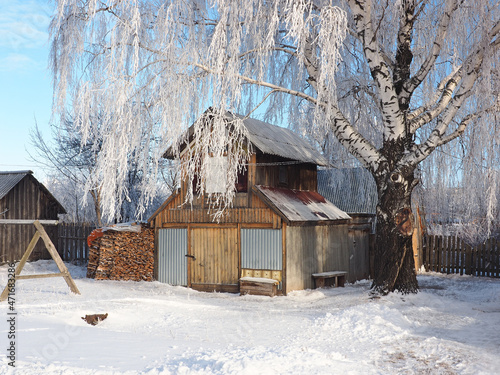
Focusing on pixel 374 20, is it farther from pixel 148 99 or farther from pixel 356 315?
pixel 356 315

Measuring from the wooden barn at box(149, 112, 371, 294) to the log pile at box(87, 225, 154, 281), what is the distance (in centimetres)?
40

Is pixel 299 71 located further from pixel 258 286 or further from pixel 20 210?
pixel 20 210

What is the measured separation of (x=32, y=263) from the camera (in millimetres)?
21984

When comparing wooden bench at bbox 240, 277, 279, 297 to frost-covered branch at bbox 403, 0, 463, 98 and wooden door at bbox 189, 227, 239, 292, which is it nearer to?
wooden door at bbox 189, 227, 239, 292

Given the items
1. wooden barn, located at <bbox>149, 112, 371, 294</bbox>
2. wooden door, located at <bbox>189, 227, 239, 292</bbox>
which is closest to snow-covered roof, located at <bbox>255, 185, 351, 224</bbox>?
wooden barn, located at <bbox>149, 112, 371, 294</bbox>

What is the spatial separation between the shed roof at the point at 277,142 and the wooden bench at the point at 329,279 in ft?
14.2

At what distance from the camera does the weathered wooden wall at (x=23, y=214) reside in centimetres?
2181

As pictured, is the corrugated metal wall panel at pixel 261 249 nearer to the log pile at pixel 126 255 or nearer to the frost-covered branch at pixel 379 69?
the log pile at pixel 126 255

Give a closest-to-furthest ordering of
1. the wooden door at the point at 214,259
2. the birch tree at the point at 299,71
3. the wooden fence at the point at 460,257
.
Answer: the birch tree at the point at 299,71, the wooden door at the point at 214,259, the wooden fence at the point at 460,257

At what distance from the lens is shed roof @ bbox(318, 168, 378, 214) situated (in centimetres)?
2197

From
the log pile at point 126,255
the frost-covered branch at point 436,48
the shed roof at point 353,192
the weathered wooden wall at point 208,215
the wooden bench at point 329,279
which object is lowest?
the wooden bench at point 329,279

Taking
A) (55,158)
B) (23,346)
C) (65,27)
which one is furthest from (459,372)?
(55,158)

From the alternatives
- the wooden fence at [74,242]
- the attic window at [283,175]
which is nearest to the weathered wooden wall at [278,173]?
the attic window at [283,175]

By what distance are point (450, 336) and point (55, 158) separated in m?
26.8
